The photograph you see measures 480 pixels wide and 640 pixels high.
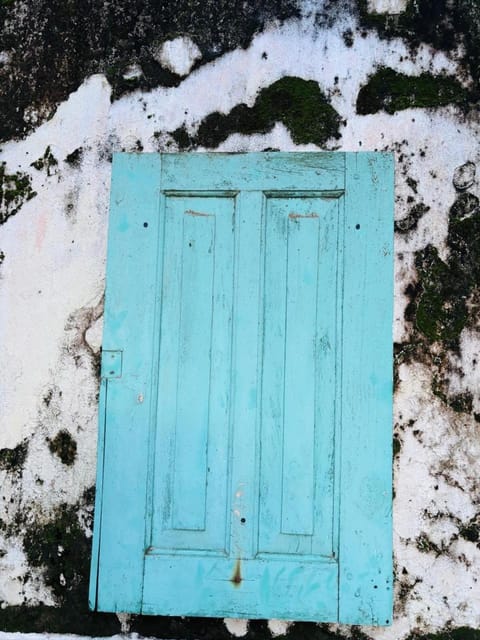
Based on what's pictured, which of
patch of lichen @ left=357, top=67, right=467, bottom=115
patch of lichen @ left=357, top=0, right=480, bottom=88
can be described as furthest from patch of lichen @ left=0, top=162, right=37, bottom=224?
patch of lichen @ left=357, top=0, right=480, bottom=88

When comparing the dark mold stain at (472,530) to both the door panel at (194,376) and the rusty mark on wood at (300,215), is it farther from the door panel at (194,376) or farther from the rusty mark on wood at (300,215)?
the rusty mark on wood at (300,215)

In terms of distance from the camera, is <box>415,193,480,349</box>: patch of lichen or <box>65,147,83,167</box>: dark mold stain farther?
<box>65,147,83,167</box>: dark mold stain

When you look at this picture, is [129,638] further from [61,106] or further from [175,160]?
[61,106]

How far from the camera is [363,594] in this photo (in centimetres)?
195

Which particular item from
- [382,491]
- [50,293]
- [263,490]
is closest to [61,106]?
[50,293]

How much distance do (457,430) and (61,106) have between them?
173cm

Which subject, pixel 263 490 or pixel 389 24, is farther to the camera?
pixel 389 24

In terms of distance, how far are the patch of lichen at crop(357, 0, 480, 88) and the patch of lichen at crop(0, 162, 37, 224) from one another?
1270 mm


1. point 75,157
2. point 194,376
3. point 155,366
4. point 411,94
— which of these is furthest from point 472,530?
point 75,157

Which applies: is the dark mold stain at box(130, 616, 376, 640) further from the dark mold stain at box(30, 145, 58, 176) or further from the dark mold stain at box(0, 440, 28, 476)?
the dark mold stain at box(30, 145, 58, 176)

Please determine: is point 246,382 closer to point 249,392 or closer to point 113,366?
point 249,392

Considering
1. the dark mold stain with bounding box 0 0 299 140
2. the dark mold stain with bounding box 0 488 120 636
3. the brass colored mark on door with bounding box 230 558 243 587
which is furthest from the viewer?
the dark mold stain with bounding box 0 0 299 140

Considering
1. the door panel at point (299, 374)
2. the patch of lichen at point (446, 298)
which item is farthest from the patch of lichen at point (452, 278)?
the door panel at point (299, 374)

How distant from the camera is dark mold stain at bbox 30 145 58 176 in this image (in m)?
2.22
